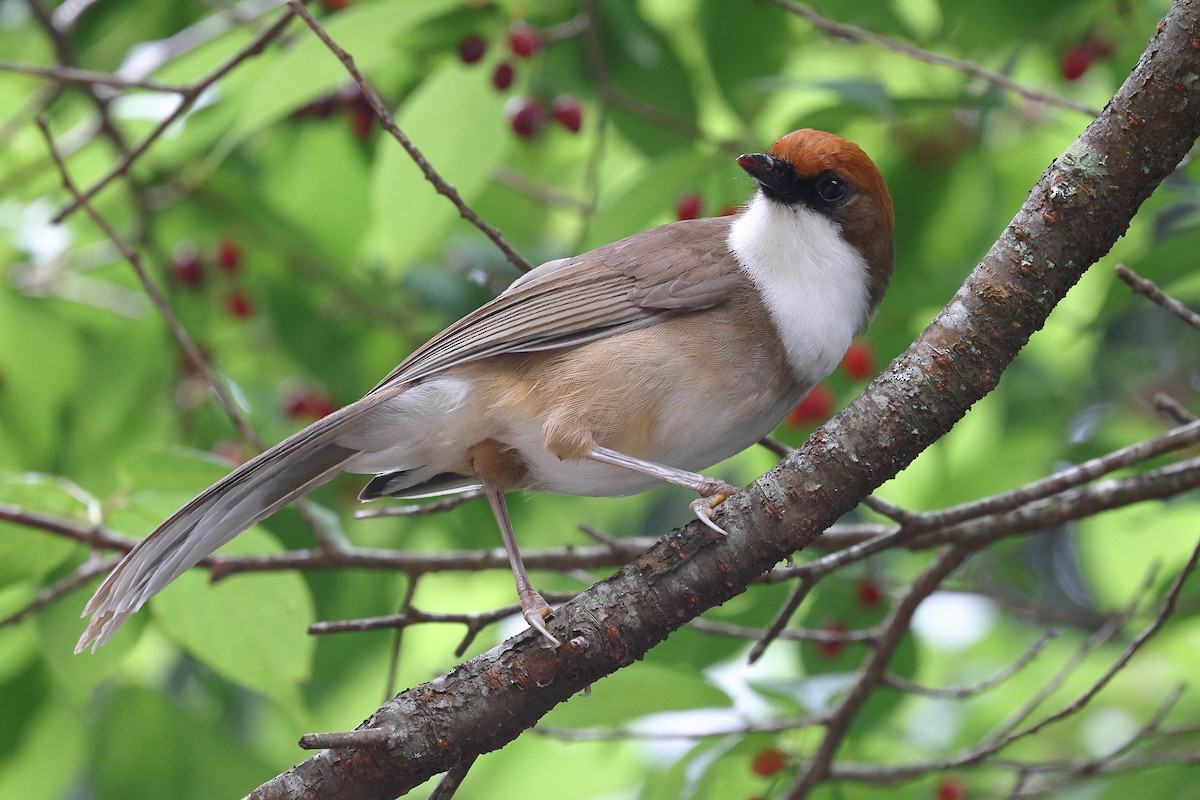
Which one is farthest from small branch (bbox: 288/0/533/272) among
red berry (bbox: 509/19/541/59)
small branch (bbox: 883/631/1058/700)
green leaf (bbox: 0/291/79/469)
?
green leaf (bbox: 0/291/79/469)

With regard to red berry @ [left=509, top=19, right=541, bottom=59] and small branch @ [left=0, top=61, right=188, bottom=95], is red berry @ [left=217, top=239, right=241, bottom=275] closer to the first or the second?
small branch @ [left=0, top=61, right=188, bottom=95]

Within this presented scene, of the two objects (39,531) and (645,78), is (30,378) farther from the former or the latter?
(645,78)

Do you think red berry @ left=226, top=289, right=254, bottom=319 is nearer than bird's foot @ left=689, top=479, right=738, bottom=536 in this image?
No

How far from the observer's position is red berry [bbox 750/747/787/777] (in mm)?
3682

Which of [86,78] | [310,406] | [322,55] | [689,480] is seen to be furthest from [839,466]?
[310,406]

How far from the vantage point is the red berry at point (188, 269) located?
5.42 m

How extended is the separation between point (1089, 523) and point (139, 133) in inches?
179

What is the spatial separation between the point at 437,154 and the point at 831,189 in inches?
51.5

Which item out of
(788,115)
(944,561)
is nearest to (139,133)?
(788,115)

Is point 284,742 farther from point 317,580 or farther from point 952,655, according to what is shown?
point 952,655

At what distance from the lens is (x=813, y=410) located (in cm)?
473

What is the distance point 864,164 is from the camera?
3311 mm

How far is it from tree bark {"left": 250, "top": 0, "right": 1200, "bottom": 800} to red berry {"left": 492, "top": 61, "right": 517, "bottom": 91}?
2070 millimetres

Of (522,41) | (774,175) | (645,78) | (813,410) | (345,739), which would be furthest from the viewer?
(813,410)
